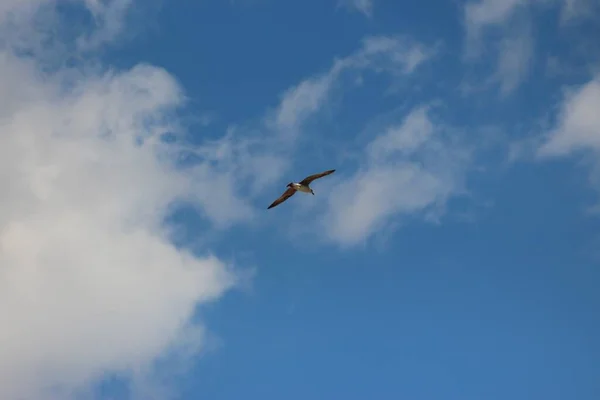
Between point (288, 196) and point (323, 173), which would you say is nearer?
point (323, 173)

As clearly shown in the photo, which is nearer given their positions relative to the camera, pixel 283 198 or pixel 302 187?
pixel 302 187

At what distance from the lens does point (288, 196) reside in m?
109

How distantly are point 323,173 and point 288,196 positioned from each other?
925 centimetres

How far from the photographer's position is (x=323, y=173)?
101 m

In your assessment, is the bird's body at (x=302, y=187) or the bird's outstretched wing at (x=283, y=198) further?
the bird's outstretched wing at (x=283, y=198)

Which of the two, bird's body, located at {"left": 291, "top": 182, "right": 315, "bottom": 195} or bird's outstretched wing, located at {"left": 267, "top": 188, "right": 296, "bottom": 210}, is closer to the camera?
bird's body, located at {"left": 291, "top": 182, "right": 315, "bottom": 195}
